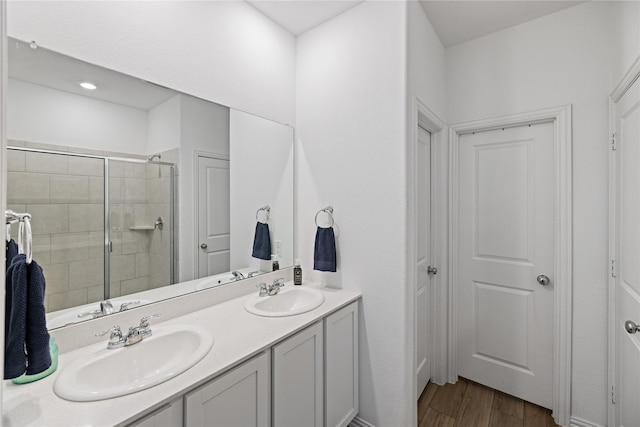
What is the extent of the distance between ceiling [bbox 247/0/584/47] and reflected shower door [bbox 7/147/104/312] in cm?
143

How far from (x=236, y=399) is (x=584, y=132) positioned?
2362mm

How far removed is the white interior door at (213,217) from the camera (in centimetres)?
165

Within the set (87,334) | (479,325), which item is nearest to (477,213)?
(479,325)

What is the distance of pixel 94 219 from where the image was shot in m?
1.25

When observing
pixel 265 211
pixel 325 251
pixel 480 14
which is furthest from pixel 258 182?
pixel 480 14

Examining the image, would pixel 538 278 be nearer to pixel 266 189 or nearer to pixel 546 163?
pixel 546 163

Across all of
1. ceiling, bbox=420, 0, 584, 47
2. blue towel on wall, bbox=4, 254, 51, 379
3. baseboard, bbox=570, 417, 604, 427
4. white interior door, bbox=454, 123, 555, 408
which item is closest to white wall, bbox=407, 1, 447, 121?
ceiling, bbox=420, 0, 584, 47

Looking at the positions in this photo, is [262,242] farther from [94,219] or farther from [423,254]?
[423,254]

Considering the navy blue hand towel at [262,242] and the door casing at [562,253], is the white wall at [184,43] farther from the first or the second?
the door casing at [562,253]

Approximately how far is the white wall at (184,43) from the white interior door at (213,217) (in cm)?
41

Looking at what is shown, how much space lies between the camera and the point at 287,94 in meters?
2.12

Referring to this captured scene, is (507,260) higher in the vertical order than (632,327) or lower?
higher

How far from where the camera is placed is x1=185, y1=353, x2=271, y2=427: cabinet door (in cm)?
97

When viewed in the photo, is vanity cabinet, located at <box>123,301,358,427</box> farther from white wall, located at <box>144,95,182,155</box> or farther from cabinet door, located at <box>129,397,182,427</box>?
white wall, located at <box>144,95,182,155</box>
